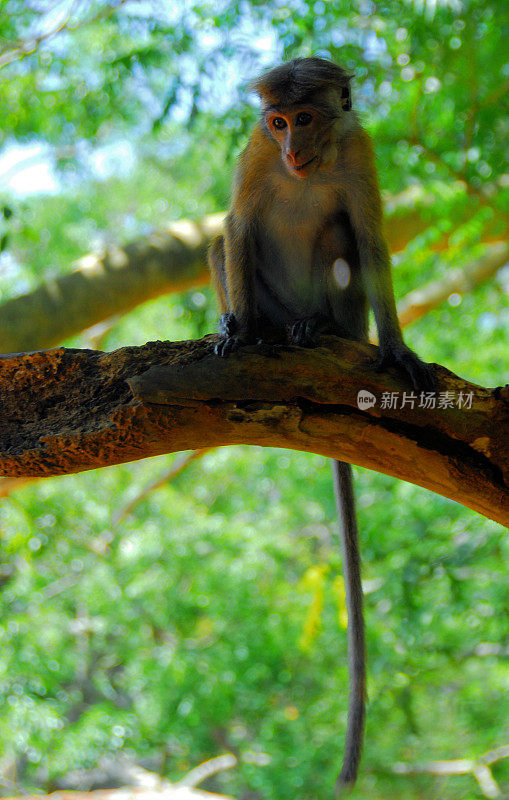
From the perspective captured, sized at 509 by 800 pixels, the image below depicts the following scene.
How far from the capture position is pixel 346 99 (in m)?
3.41

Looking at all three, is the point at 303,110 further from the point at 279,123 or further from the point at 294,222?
the point at 294,222

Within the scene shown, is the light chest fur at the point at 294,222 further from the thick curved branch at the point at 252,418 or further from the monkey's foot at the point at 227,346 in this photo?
the thick curved branch at the point at 252,418

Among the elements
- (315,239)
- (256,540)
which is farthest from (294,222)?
(256,540)

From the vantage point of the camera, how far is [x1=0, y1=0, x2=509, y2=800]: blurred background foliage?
5.30 m

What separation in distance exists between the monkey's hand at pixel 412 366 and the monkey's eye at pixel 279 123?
1.18 meters

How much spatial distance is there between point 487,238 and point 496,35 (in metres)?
2.31

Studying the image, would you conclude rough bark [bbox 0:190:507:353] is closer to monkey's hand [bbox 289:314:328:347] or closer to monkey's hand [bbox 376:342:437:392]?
monkey's hand [bbox 289:314:328:347]

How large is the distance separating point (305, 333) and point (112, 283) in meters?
3.02

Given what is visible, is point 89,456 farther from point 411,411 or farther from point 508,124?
point 508,124

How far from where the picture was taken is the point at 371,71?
5.13 meters

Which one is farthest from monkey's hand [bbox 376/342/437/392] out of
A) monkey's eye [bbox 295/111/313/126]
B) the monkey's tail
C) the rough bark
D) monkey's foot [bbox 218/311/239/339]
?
the rough bark

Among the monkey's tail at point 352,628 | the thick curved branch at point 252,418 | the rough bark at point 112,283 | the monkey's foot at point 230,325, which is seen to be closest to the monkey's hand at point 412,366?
the thick curved branch at point 252,418

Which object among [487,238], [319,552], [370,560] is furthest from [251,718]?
[487,238]

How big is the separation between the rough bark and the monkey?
1270 millimetres
